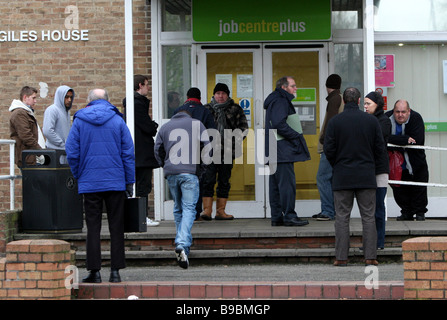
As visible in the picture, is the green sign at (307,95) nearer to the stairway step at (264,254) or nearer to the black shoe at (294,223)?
the black shoe at (294,223)

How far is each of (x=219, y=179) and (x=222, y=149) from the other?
413 mm

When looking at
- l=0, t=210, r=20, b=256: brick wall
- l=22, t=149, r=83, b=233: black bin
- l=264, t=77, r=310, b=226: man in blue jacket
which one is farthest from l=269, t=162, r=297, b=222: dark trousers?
l=0, t=210, r=20, b=256: brick wall

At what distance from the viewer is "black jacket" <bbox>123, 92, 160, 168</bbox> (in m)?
11.6

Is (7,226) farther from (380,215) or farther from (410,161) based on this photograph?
(410,161)

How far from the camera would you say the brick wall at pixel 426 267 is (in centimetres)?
761

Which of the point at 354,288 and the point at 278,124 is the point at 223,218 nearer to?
the point at 278,124

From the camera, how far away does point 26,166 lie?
1098cm

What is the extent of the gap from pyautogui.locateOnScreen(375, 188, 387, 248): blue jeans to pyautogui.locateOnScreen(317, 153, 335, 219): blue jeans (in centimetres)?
188

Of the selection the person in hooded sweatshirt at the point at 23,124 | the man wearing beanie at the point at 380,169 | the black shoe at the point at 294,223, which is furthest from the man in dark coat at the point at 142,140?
the man wearing beanie at the point at 380,169

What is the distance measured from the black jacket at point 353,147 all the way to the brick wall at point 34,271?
3.37m

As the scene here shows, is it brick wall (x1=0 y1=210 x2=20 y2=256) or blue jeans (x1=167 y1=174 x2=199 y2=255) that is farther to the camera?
brick wall (x1=0 y1=210 x2=20 y2=256)

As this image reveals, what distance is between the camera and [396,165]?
12.1 meters

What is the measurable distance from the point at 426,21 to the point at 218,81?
3.11 m

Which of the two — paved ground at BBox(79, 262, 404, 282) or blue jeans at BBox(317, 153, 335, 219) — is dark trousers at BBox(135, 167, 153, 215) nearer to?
paved ground at BBox(79, 262, 404, 282)
